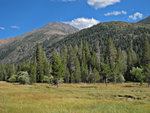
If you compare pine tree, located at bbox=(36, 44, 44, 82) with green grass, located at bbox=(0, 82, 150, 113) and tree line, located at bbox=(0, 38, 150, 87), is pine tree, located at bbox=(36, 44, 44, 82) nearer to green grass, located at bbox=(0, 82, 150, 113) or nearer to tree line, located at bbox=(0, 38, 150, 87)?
tree line, located at bbox=(0, 38, 150, 87)

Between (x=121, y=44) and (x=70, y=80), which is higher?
(x=121, y=44)

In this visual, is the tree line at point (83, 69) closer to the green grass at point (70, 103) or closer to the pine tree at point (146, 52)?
the pine tree at point (146, 52)

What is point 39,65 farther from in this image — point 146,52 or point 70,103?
point 70,103

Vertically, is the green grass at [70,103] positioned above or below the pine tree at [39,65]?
below

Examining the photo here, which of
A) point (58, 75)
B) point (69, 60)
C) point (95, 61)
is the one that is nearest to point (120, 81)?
point (95, 61)

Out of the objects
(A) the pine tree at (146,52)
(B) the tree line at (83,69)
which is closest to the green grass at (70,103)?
(B) the tree line at (83,69)

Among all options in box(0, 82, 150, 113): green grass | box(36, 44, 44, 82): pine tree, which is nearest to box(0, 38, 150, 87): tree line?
box(36, 44, 44, 82): pine tree

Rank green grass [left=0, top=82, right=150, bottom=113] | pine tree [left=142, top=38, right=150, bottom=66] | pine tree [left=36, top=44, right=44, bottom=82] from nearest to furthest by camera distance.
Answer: green grass [left=0, top=82, right=150, bottom=113] < pine tree [left=142, top=38, right=150, bottom=66] < pine tree [left=36, top=44, right=44, bottom=82]

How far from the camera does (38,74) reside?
77375mm

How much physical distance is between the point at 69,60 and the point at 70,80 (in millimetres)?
14162

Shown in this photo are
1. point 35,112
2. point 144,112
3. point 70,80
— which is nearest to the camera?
point 35,112

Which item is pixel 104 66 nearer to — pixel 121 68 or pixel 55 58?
pixel 55 58

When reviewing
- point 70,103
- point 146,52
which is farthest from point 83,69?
point 70,103

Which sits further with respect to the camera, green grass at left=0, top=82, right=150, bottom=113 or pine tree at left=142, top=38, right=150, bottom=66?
pine tree at left=142, top=38, right=150, bottom=66
